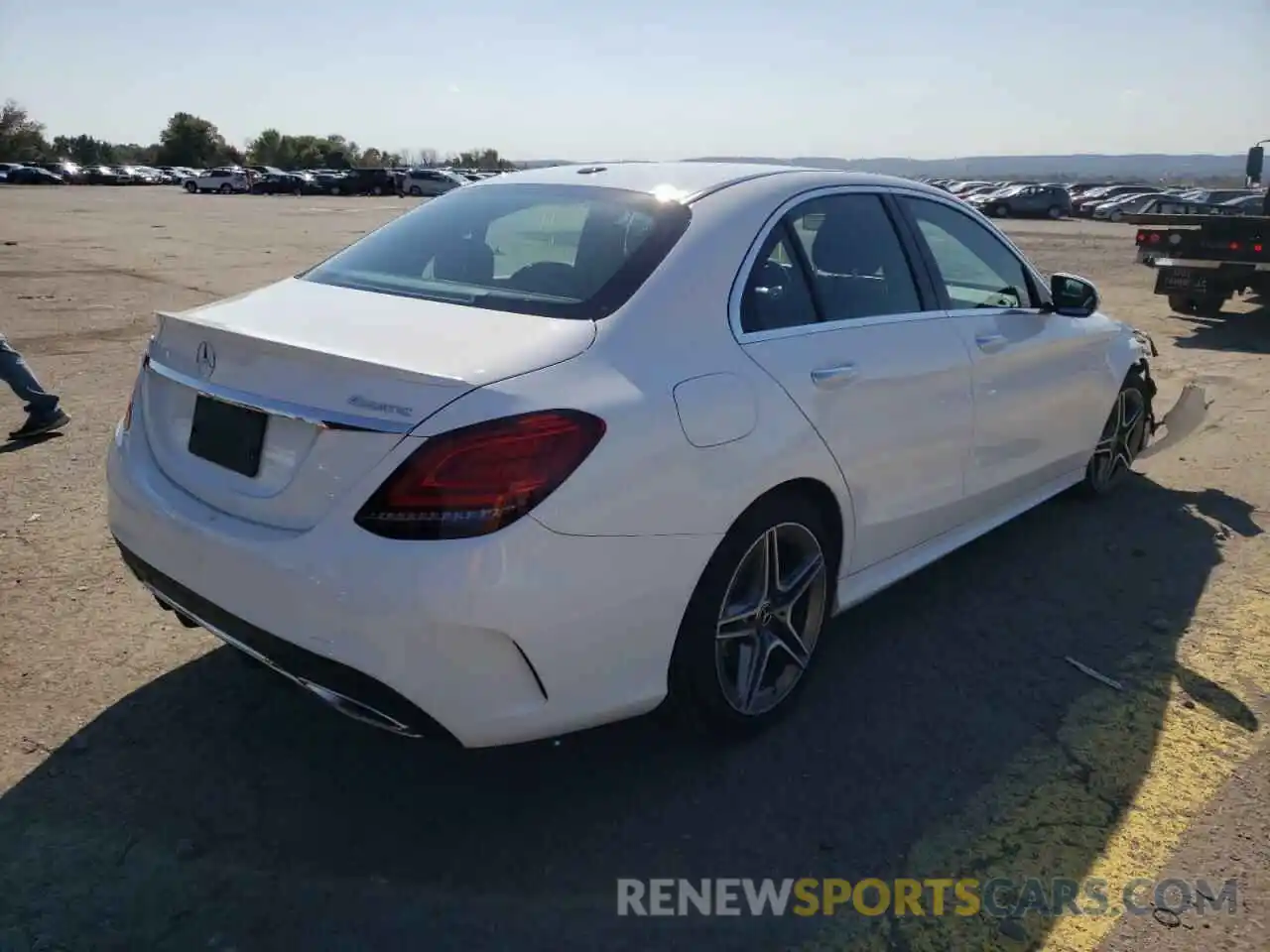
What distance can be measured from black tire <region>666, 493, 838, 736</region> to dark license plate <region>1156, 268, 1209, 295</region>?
1153 cm

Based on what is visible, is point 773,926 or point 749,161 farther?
point 749,161

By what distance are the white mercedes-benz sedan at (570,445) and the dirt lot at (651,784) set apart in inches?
14.3

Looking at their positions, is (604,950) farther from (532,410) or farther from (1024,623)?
(1024,623)

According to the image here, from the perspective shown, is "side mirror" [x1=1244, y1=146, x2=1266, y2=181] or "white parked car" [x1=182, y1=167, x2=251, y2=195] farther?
"white parked car" [x1=182, y1=167, x2=251, y2=195]

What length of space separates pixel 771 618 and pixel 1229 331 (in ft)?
37.2

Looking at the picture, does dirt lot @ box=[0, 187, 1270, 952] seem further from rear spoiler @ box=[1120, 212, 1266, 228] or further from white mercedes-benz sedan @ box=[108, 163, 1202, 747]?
rear spoiler @ box=[1120, 212, 1266, 228]

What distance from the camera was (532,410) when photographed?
2.40 metres

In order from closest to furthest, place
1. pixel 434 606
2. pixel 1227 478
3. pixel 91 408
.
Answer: pixel 434 606, pixel 1227 478, pixel 91 408

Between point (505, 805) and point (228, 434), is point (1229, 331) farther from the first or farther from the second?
Result: point (228, 434)

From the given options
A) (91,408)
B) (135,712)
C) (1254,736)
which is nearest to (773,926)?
(1254,736)

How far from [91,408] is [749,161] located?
16.9 ft

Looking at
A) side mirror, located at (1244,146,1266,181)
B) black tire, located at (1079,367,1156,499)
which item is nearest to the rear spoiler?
side mirror, located at (1244,146,1266,181)

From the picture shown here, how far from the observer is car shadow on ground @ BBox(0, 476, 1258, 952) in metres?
2.45

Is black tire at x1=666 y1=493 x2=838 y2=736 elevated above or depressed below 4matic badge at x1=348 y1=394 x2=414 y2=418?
below
